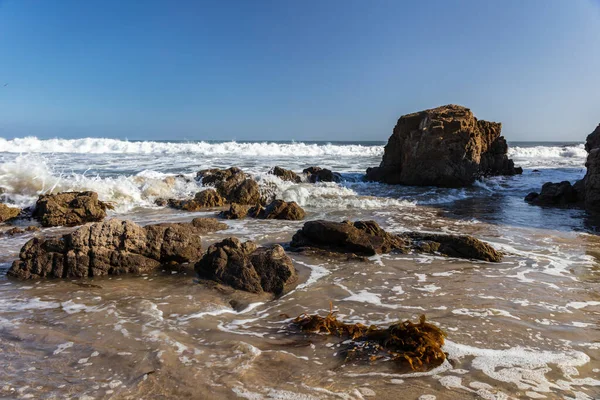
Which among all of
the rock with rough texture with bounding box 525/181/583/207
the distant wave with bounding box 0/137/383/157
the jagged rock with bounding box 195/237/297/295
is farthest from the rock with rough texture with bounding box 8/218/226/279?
the distant wave with bounding box 0/137/383/157

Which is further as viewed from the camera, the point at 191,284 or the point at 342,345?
the point at 191,284

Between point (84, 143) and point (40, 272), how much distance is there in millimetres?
38306

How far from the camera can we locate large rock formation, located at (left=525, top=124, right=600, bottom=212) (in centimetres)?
1080

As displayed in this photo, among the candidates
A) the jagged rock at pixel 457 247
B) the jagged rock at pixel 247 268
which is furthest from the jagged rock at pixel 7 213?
the jagged rock at pixel 457 247

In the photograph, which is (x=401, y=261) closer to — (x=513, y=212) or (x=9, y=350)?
(x=9, y=350)

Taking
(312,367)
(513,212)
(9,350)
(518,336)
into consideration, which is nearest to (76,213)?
(9,350)

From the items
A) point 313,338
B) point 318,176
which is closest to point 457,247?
point 313,338

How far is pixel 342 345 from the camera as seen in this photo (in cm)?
327

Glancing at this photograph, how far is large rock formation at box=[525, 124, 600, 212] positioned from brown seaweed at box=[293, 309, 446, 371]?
1040 centimetres

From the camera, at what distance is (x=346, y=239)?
622 cm

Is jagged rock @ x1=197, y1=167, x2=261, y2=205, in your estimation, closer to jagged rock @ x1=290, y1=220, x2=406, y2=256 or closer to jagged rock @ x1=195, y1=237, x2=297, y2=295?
jagged rock @ x1=290, y1=220, x2=406, y2=256

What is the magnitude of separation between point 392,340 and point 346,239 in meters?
3.06

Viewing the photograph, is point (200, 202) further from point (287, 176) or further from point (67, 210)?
point (287, 176)

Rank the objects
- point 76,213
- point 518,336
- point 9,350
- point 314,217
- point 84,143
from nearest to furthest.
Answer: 1. point 9,350
2. point 518,336
3. point 76,213
4. point 314,217
5. point 84,143
